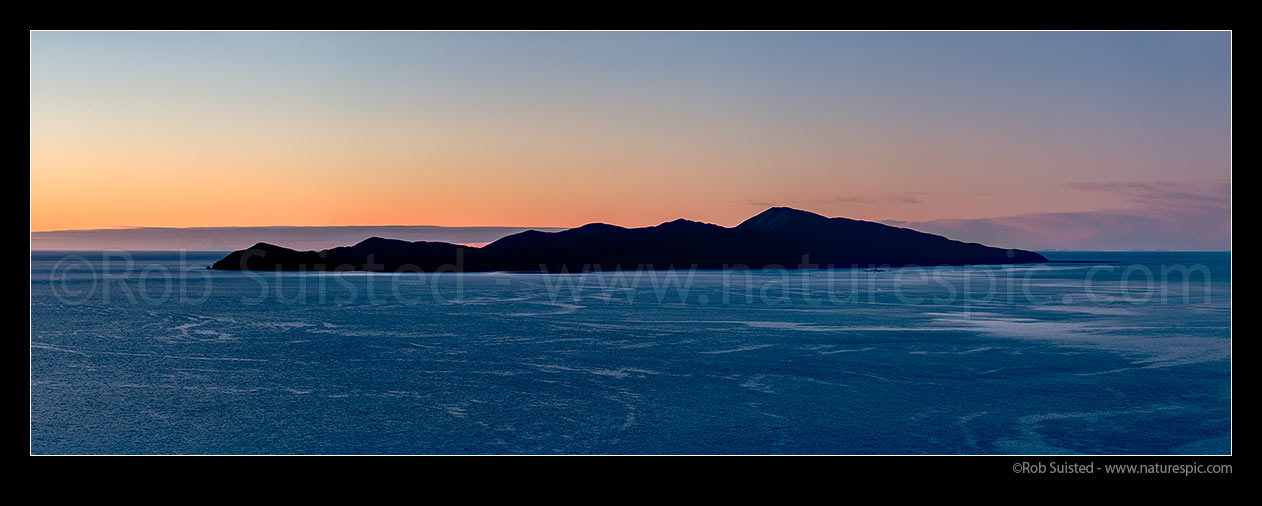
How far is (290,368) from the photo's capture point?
703 inches

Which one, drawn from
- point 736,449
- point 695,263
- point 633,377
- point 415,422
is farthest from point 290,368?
point 695,263

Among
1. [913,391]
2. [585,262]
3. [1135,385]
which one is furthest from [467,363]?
[585,262]

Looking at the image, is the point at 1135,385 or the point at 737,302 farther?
the point at 737,302

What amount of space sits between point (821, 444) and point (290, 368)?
44.0 ft

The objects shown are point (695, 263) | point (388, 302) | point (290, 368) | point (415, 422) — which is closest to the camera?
point (415, 422)

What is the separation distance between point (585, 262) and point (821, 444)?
98841 millimetres

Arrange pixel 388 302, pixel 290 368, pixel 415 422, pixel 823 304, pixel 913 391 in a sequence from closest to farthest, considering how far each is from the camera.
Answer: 1. pixel 415 422
2. pixel 913 391
3. pixel 290 368
4. pixel 823 304
5. pixel 388 302

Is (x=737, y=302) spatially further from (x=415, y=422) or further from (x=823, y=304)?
(x=415, y=422)

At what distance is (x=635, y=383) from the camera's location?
1554cm

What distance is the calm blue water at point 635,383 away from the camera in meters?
11.4

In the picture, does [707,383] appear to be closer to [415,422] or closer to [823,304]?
[415,422]

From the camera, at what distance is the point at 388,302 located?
40250 mm

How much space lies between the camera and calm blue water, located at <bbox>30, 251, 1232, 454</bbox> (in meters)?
11.4

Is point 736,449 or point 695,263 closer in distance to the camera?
point 736,449
